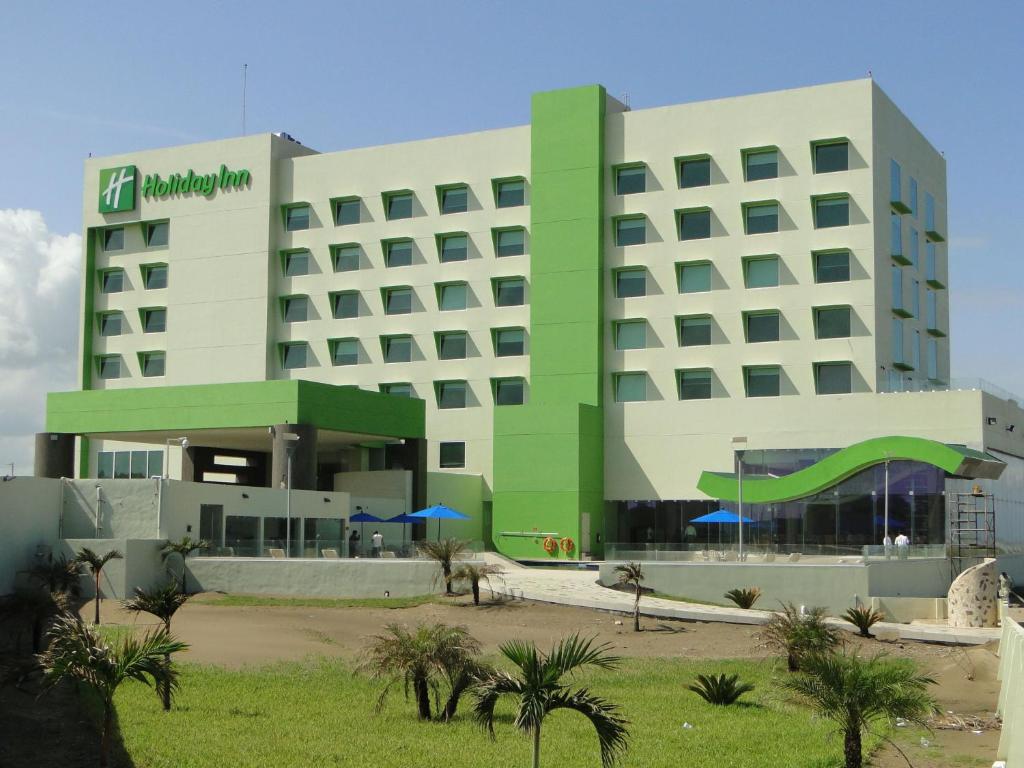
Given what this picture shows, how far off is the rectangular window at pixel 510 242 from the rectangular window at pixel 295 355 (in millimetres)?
13540

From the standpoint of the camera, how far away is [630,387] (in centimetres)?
6825

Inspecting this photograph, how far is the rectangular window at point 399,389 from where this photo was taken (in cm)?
7375

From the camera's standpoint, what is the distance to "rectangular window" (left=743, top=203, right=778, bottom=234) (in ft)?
214

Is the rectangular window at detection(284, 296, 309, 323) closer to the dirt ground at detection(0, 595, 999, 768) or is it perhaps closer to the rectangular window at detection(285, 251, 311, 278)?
the rectangular window at detection(285, 251, 311, 278)

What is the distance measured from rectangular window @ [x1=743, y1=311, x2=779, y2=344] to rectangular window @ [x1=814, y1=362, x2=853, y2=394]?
110 inches

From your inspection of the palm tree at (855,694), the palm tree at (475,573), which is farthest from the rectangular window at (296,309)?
the palm tree at (855,694)

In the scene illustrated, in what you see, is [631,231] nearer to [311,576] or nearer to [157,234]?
[311,576]

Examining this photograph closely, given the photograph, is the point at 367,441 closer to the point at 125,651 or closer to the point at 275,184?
the point at 275,184

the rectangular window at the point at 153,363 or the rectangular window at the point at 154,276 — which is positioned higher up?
the rectangular window at the point at 154,276

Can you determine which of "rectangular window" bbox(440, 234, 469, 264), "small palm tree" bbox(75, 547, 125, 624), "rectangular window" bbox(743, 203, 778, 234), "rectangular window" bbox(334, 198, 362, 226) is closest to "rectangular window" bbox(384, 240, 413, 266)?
"rectangular window" bbox(440, 234, 469, 264)

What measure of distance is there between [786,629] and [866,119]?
3940 centimetres

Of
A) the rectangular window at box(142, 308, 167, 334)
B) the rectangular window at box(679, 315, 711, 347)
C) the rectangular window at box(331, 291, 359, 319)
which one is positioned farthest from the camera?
the rectangular window at box(142, 308, 167, 334)

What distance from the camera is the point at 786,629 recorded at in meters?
30.0

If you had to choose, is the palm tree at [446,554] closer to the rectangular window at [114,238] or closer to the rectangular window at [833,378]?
the rectangular window at [833,378]
